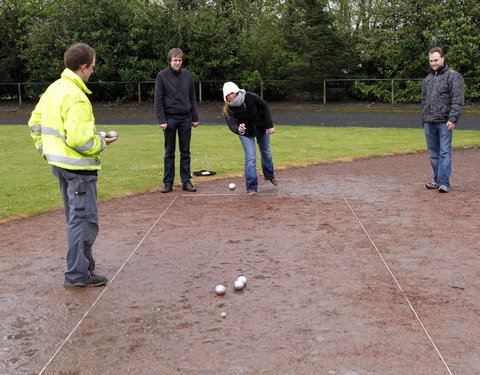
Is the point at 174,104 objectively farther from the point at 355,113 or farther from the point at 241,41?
the point at 241,41

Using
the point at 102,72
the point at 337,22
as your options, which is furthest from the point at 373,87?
the point at 102,72

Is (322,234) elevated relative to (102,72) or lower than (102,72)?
lower

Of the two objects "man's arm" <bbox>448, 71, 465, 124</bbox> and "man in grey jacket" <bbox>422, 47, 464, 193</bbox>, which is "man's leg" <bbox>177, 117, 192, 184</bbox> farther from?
"man's arm" <bbox>448, 71, 465, 124</bbox>

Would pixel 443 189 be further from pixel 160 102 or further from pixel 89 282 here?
pixel 89 282

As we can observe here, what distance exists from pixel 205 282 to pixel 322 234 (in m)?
2.02

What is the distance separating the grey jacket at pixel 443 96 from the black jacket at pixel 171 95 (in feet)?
11.6

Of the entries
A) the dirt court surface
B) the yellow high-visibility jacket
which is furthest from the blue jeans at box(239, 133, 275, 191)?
the yellow high-visibility jacket

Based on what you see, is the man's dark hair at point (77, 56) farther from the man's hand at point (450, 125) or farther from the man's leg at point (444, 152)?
the man's leg at point (444, 152)

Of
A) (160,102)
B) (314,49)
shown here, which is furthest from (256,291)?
(314,49)

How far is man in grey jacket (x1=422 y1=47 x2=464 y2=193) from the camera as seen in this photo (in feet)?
30.2

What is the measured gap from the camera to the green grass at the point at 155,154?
397 inches

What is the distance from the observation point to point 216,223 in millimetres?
7773

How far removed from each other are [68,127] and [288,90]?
1119 inches

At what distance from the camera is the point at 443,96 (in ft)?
30.7
